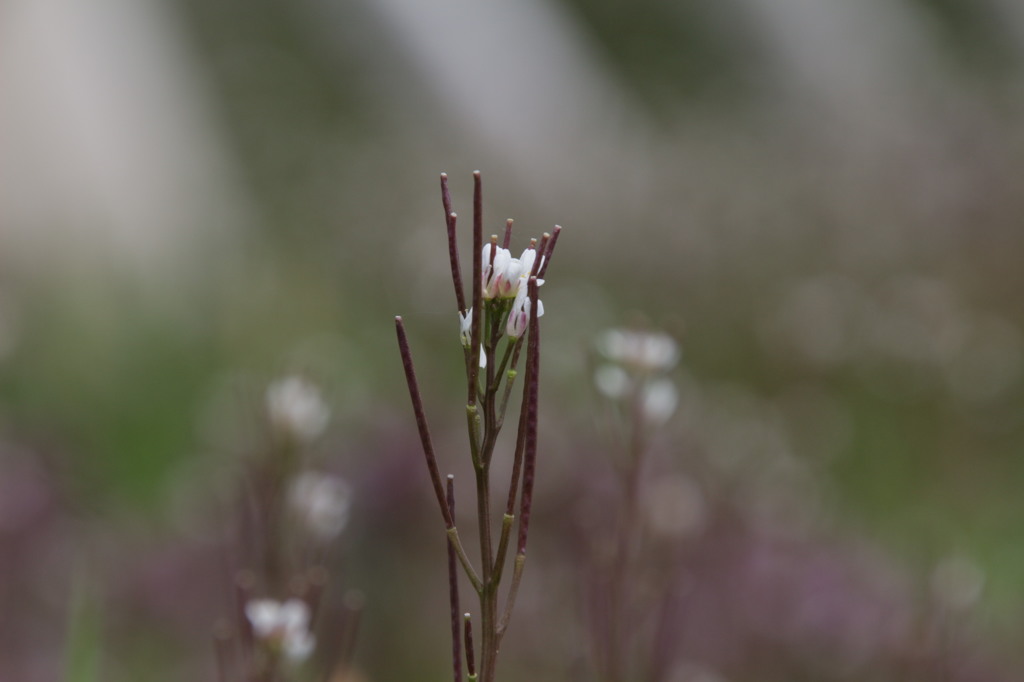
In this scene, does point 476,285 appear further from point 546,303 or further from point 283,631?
point 546,303

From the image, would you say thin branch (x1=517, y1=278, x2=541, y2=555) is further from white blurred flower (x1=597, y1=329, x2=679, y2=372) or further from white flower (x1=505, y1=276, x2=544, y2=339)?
white blurred flower (x1=597, y1=329, x2=679, y2=372)

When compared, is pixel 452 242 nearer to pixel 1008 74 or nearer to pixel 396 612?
pixel 396 612

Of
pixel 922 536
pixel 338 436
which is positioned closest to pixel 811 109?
pixel 922 536

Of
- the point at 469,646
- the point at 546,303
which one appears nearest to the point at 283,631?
the point at 469,646

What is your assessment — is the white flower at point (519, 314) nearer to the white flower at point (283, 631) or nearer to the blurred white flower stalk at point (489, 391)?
the blurred white flower stalk at point (489, 391)

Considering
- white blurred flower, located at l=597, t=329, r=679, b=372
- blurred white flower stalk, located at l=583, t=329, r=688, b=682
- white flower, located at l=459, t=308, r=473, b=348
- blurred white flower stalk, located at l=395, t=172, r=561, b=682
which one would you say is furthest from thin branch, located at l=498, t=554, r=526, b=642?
white blurred flower, located at l=597, t=329, r=679, b=372
